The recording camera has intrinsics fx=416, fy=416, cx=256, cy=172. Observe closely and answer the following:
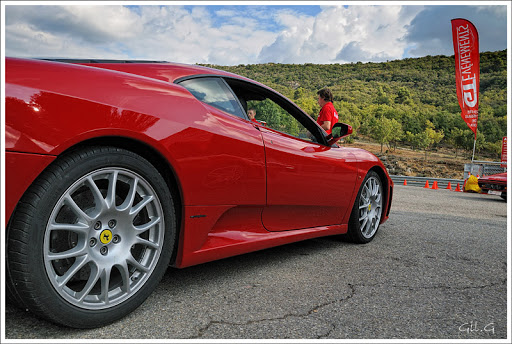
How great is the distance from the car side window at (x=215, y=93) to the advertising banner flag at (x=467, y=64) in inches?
586

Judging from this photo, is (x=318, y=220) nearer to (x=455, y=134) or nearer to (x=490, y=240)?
(x=490, y=240)

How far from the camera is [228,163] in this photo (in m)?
2.29

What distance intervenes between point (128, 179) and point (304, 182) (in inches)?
54.8

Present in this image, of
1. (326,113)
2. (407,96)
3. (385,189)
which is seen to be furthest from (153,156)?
(407,96)

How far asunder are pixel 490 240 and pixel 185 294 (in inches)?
139

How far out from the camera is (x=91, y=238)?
1.77m

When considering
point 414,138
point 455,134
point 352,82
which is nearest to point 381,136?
point 414,138

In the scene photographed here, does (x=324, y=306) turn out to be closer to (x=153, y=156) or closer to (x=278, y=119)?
(x=153, y=156)

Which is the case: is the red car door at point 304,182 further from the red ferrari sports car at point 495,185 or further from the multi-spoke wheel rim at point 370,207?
the red ferrari sports car at point 495,185

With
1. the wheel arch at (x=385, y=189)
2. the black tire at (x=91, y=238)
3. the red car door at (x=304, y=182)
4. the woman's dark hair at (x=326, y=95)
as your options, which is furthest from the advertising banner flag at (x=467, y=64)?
the black tire at (x=91, y=238)

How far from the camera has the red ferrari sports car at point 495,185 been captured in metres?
10.6

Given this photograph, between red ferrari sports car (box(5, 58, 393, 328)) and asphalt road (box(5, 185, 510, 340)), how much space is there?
0.68 ft

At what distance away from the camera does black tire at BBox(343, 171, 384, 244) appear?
373 cm

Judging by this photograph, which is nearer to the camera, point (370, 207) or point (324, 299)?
point (324, 299)
